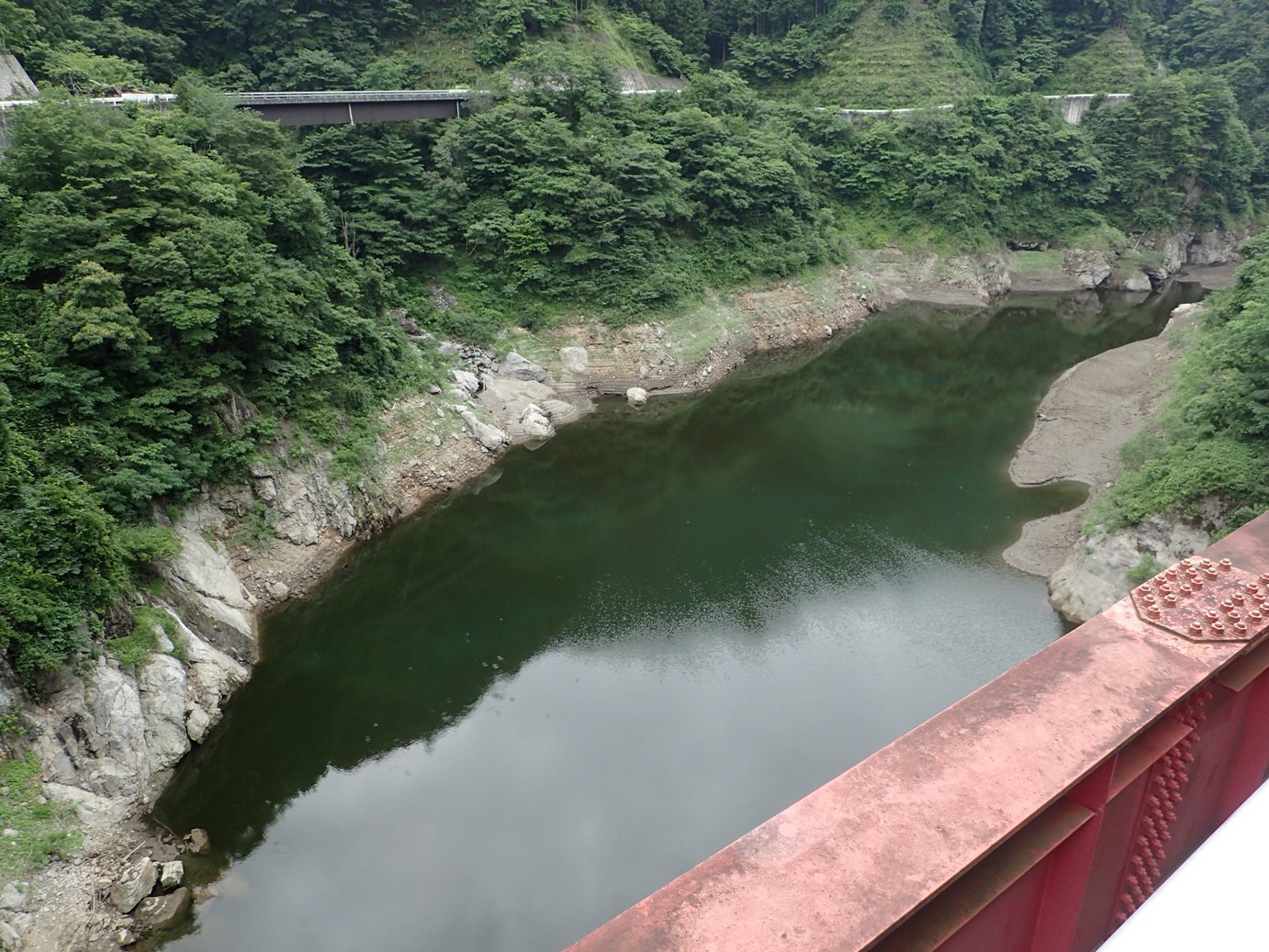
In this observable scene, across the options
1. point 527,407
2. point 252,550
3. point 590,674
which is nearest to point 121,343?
point 252,550

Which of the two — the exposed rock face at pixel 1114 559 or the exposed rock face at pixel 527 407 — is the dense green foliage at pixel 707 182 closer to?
the exposed rock face at pixel 527 407

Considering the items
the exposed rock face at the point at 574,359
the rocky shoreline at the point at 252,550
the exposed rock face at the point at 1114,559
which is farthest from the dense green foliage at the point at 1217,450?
the exposed rock face at the point at 574,359

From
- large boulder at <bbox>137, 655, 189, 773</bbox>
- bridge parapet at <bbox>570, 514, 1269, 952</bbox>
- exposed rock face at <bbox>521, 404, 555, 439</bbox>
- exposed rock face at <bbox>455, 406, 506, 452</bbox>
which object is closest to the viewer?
bridge parapet at <bbox>570, 514, 1269, 952</bbox>

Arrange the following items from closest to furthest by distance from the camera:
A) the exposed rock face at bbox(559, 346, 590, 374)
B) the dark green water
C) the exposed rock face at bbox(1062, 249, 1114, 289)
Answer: the dark green water
the exposed rock face at bbox(559, 346, 590, 374)
the exposed rock face at bbox(1062, 249, 1114, 289)

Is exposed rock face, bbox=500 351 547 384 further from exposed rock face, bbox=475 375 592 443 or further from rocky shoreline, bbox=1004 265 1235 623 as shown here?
rocky shoreline, bbox=1004 265 1235 623

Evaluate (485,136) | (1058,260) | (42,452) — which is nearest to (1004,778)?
(42,452)

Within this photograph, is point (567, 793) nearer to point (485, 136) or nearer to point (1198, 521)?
point (1198, 521)

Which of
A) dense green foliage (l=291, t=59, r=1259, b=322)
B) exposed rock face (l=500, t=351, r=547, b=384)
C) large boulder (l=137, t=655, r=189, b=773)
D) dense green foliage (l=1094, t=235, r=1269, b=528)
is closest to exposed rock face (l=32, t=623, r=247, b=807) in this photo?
large boulder (l=137, t=655, r=189, b=773)
